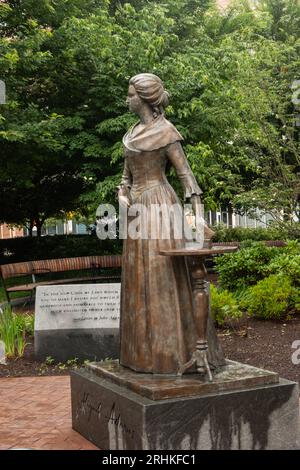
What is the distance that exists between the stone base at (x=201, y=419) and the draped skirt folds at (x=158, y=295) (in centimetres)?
→ 35

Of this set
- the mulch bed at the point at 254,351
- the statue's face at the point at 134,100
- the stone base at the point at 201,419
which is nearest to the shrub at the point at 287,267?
the mulch bed at the point at 254,351

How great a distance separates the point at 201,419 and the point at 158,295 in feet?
3.01

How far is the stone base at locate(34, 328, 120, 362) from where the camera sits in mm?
→ 7836

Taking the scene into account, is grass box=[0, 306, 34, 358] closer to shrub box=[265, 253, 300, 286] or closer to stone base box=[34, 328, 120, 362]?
stone base box=[34, 328, 120, 362]

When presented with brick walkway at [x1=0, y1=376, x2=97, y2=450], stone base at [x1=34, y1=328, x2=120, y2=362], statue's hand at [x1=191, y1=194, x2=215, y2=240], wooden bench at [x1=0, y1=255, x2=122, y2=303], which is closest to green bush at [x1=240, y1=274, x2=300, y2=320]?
stone base at [x1=34, y1=328, x2=120, y2=362]

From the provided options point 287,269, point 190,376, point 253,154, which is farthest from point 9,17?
point 190,376

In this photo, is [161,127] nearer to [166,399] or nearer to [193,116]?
[166,399]

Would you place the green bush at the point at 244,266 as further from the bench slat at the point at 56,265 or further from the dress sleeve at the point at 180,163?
the dress sleeve at the point at 180,163

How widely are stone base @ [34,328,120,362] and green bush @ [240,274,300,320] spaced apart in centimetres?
267

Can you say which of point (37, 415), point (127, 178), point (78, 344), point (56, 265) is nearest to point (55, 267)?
point (56, 265)

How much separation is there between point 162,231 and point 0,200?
51.3 ft

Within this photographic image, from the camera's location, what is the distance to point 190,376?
4305mm

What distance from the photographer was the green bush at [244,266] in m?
10.9

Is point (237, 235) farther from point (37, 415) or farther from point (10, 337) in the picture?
point (37, 415)
